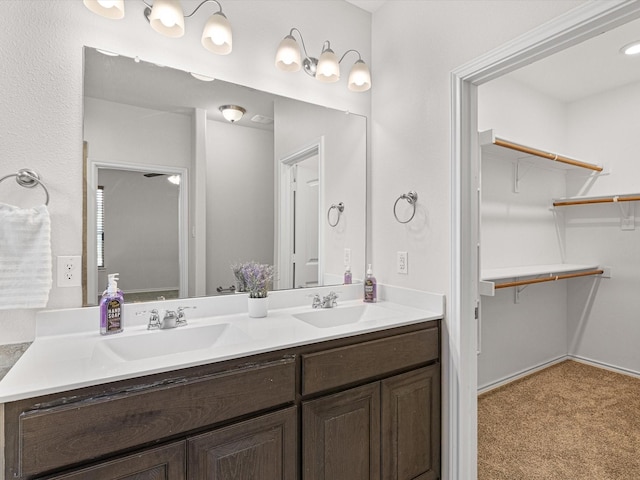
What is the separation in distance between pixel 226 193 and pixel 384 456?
1.42m

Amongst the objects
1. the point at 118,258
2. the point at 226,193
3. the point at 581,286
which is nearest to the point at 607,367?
the point at 581,286

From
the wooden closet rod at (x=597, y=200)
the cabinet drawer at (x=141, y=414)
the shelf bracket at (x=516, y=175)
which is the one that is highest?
the shelf bracket at (x=516, y=175)

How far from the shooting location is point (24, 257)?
1.26m

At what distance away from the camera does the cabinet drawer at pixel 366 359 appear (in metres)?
1.33

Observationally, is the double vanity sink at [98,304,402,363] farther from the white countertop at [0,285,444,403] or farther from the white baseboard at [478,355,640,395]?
the white baseboard at [478,355,640,395]

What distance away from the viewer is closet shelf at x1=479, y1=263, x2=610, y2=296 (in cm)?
225

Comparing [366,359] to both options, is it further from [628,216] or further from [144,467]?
[628,216]

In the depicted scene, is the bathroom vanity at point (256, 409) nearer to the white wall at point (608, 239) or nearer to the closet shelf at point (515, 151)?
the closet shelf at point (515, 151)

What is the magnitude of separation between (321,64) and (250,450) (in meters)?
1.81

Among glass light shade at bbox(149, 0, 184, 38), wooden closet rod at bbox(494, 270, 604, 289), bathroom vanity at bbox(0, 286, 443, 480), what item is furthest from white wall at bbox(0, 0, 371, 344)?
wooden closet rod at bbox(494, 270, 604, 289)

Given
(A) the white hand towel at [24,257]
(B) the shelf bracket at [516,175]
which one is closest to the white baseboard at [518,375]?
(B) the shelf bracket at [516,175]

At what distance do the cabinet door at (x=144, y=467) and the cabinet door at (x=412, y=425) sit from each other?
83 cm

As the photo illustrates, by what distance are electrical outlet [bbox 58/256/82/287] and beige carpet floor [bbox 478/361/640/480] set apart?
2.13 m

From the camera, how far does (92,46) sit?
145cm
